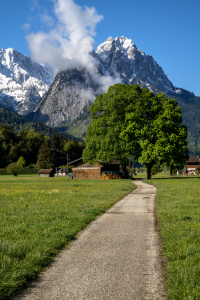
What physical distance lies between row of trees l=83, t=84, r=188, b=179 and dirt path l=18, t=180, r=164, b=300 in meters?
31.3

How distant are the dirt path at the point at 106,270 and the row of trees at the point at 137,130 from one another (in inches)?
1234

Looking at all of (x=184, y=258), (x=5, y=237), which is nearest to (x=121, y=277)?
(x=184, y=258)

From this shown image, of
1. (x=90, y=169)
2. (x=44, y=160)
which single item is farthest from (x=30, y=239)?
(x=44, y=160)

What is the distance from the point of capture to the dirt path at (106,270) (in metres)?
4.76

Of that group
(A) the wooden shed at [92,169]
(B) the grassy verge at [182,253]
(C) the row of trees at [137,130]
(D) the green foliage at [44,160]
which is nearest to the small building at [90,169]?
(A) the wooden shed at [92,169]

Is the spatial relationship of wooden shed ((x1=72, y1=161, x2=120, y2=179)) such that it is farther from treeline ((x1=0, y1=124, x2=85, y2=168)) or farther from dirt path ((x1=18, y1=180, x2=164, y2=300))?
treeline ((x1=0, y1=124, x2=85, y2=168))

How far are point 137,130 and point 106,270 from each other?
36.2 meters

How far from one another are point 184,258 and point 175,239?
1590mm

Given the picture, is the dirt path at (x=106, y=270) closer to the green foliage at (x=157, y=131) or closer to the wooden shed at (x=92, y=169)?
the green foliage at (x=157, y=131)

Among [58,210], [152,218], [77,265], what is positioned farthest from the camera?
[58,210]

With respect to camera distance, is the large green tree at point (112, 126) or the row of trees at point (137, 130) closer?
the row of trees at point (137, 130)

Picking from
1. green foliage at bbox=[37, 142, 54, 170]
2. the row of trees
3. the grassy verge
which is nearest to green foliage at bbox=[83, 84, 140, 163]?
the row of trees

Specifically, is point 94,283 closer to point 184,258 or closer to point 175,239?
point 184,258

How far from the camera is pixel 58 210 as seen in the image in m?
13.7
